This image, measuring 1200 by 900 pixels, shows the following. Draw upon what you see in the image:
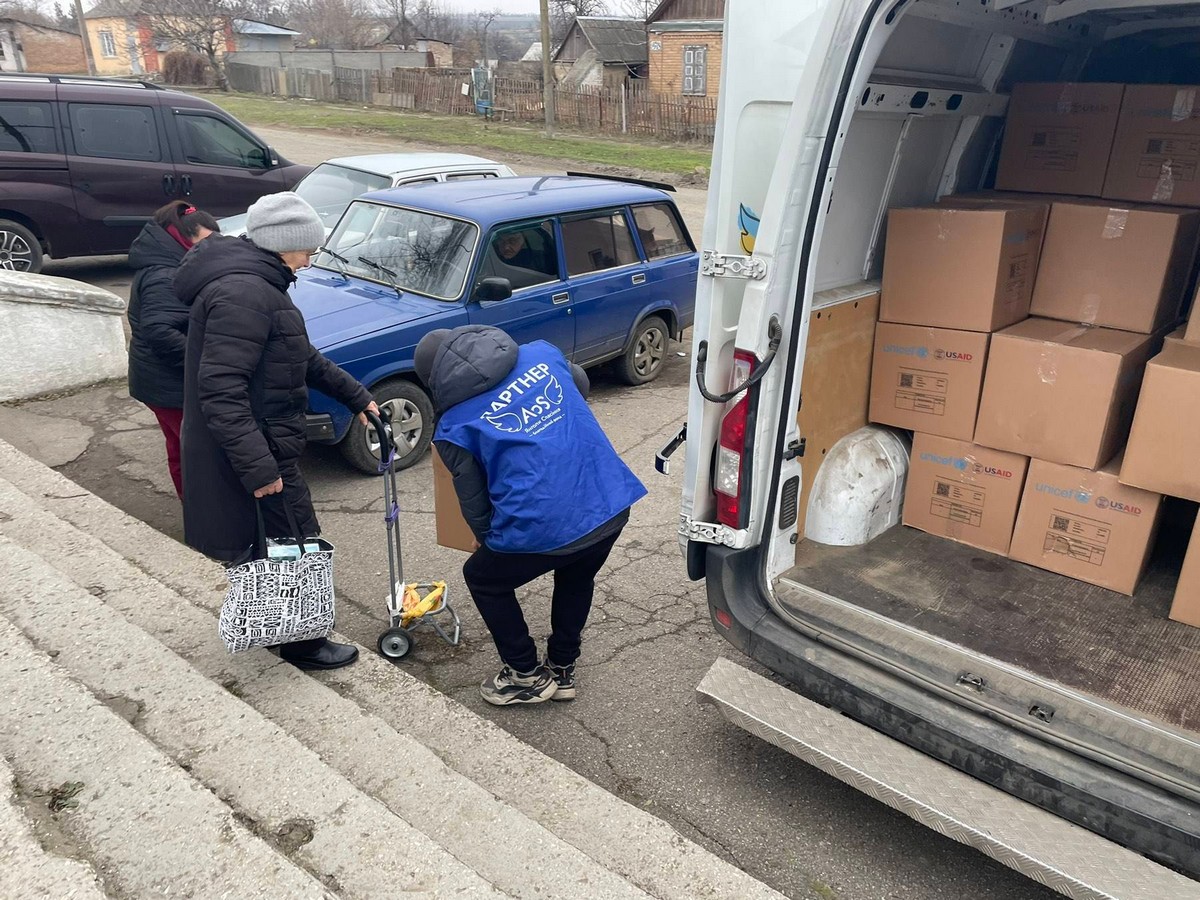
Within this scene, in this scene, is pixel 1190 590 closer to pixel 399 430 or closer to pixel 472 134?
pixel 399 430

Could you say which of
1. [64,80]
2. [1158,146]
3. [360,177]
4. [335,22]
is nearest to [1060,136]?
[1158,146]

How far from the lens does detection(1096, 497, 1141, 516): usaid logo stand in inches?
128

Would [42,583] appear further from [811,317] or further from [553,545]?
[811,317]

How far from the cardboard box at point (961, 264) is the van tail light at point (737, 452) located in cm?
110

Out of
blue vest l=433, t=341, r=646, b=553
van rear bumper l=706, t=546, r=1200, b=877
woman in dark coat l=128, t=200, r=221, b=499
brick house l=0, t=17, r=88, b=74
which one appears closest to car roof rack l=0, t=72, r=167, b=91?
woman in dark coat l=128, t=200, r=221, b=499

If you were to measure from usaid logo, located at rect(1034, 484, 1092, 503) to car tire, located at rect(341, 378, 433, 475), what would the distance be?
11.9ft

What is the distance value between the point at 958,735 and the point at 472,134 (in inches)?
1029

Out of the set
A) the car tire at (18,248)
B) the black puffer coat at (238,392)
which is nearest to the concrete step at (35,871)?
the black puffer coat at (238,392)

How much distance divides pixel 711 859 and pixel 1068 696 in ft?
3.94

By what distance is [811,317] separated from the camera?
3322mm

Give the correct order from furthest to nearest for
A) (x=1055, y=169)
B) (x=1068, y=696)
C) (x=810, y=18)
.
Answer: (x=1055, y=169) → (x=1068, y=696) → (x=810, y=18)

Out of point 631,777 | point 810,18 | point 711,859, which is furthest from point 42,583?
point 810,18

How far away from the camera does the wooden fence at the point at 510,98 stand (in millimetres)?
25703

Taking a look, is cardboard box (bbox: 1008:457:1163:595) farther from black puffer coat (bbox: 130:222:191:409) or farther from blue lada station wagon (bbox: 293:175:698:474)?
black puffer coat (bbox: 130:222:191:409)
